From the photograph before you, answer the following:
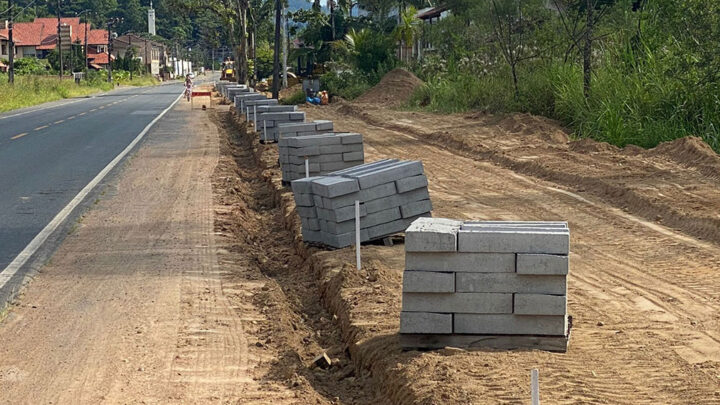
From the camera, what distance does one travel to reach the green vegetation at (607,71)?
20.2 metres

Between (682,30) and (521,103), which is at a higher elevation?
(682,30)

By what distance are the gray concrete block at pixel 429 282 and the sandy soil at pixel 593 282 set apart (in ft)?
1.48

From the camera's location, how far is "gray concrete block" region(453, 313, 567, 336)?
7.34m

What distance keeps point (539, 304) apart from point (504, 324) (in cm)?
29

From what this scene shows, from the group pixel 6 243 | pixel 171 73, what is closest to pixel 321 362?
pixel 6 243

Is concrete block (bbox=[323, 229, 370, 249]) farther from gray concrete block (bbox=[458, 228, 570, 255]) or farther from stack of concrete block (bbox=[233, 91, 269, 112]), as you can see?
stack of concrete block (bbox=[233, 91, 269, 112])

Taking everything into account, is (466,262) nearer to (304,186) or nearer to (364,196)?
(364,196)

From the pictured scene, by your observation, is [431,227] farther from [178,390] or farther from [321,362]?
[178,390]

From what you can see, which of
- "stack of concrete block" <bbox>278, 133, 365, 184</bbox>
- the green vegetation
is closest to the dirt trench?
"stack of concrete block" <bbox>278, 133, 365, 184</bbox>

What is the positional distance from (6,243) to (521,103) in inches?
737

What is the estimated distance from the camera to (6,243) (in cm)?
1279

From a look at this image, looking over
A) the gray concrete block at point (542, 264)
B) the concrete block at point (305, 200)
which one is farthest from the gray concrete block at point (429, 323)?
the concrete block at point (305, 200)

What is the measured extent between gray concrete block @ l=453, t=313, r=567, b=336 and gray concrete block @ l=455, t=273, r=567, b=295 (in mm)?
182

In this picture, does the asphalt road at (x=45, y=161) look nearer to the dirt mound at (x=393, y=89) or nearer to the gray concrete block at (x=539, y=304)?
the gray concrete block at (x=539, y=304)
